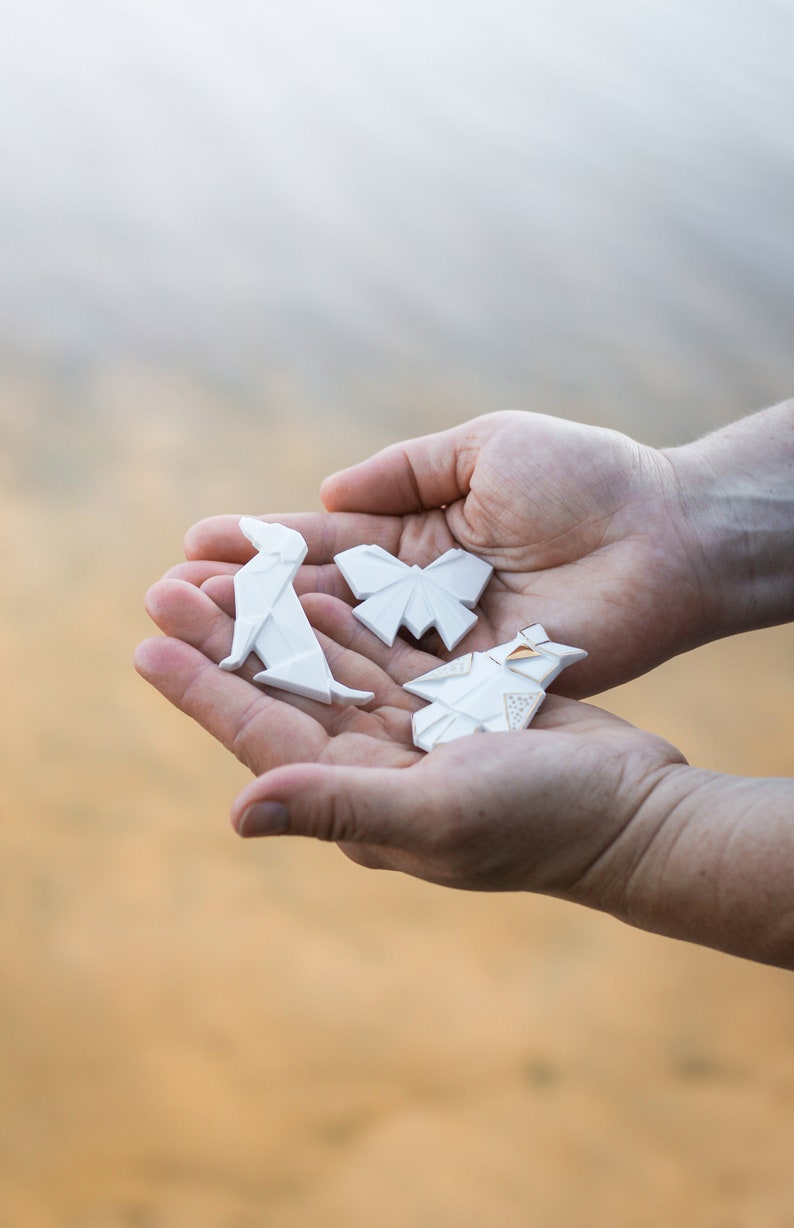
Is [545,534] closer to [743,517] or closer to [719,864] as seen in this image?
[743,517]

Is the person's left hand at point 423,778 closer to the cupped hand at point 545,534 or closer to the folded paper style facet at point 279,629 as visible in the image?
→ the folded paper style facet at point 279,629

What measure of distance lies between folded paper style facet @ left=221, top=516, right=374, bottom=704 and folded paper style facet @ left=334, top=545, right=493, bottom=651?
13 centimetres

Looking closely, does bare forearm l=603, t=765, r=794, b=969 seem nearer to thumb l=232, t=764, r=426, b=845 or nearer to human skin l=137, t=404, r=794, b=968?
human skin l=137, t=404, r=794, b=968

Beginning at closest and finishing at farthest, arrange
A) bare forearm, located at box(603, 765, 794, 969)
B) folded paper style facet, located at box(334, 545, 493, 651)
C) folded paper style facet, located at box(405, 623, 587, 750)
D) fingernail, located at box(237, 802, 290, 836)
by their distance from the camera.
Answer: fingernail, located at box(237, 802, 290, 836), bare forearm, located at box(603, 765, 794, 969), folded paper style facet, located at box(405, 623, 587, 750), folded paper style facet, located at box(334, 545, 493, 651)

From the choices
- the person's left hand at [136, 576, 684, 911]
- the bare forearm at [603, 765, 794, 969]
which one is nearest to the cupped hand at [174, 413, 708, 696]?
the person's left hand at [136, 576, 684, 911]

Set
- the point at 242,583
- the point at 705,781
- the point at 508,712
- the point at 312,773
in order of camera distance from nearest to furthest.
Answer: the point at 312,773
the point at 705,781
the point at 508,712
the point at 242,583

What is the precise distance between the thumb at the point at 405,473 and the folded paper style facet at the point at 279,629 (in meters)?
0.28

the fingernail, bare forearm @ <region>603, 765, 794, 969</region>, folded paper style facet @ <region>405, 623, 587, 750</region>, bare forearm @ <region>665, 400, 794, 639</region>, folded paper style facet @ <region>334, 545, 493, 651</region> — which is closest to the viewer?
the fingernail

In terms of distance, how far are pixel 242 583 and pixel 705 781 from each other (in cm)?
82

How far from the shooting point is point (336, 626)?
182 cm

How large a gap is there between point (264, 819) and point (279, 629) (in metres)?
0.50

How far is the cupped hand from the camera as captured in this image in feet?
6.11

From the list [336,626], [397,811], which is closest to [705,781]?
[397,811]

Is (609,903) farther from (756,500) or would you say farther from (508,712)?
(756,500)
